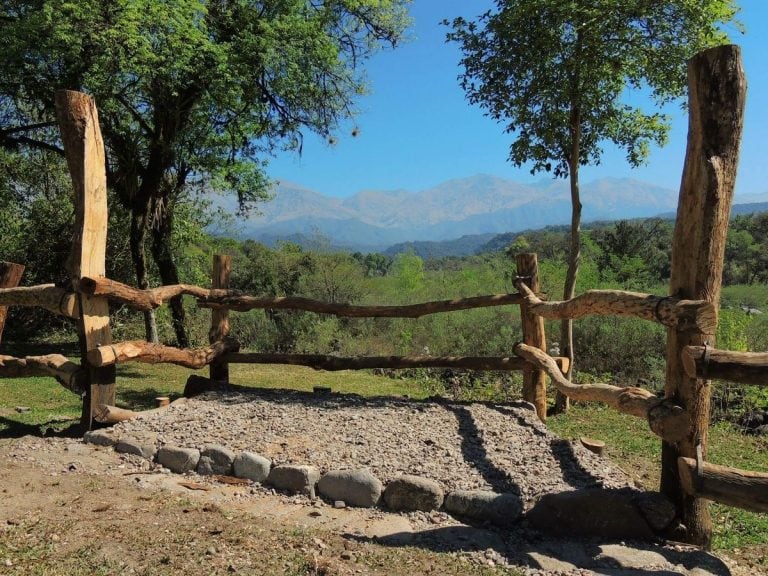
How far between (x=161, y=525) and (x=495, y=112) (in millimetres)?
6017

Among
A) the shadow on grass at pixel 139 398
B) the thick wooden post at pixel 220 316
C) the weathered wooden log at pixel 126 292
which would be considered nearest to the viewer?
the weathered wooden log at pixel 126 292

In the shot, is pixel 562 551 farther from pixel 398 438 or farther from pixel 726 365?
pixel 398 438

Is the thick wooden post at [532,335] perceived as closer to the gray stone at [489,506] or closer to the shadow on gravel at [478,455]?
the shadow on gravel at [478,455]

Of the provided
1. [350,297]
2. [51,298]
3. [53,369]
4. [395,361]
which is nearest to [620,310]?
[395,361]

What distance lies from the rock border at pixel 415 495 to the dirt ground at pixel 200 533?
0.32 feet

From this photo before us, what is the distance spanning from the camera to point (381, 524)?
11.6 ft

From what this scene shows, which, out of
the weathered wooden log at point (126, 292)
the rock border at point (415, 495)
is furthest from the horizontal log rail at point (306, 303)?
the rock border at point (415, 495)

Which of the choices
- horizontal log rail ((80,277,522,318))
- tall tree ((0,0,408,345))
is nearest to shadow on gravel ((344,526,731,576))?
horizontal log rail ((80,277,522,318))

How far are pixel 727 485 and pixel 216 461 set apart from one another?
330 cm

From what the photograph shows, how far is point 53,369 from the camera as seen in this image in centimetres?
515

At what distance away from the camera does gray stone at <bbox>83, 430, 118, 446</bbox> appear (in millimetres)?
4641

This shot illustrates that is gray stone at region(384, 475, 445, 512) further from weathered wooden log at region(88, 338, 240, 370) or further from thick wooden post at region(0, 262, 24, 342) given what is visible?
thick wooden post at region(0, 262, 24, 342)

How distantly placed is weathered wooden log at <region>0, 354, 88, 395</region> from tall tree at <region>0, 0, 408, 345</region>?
5141 millimetres

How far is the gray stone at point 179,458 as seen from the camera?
14.1 feet
